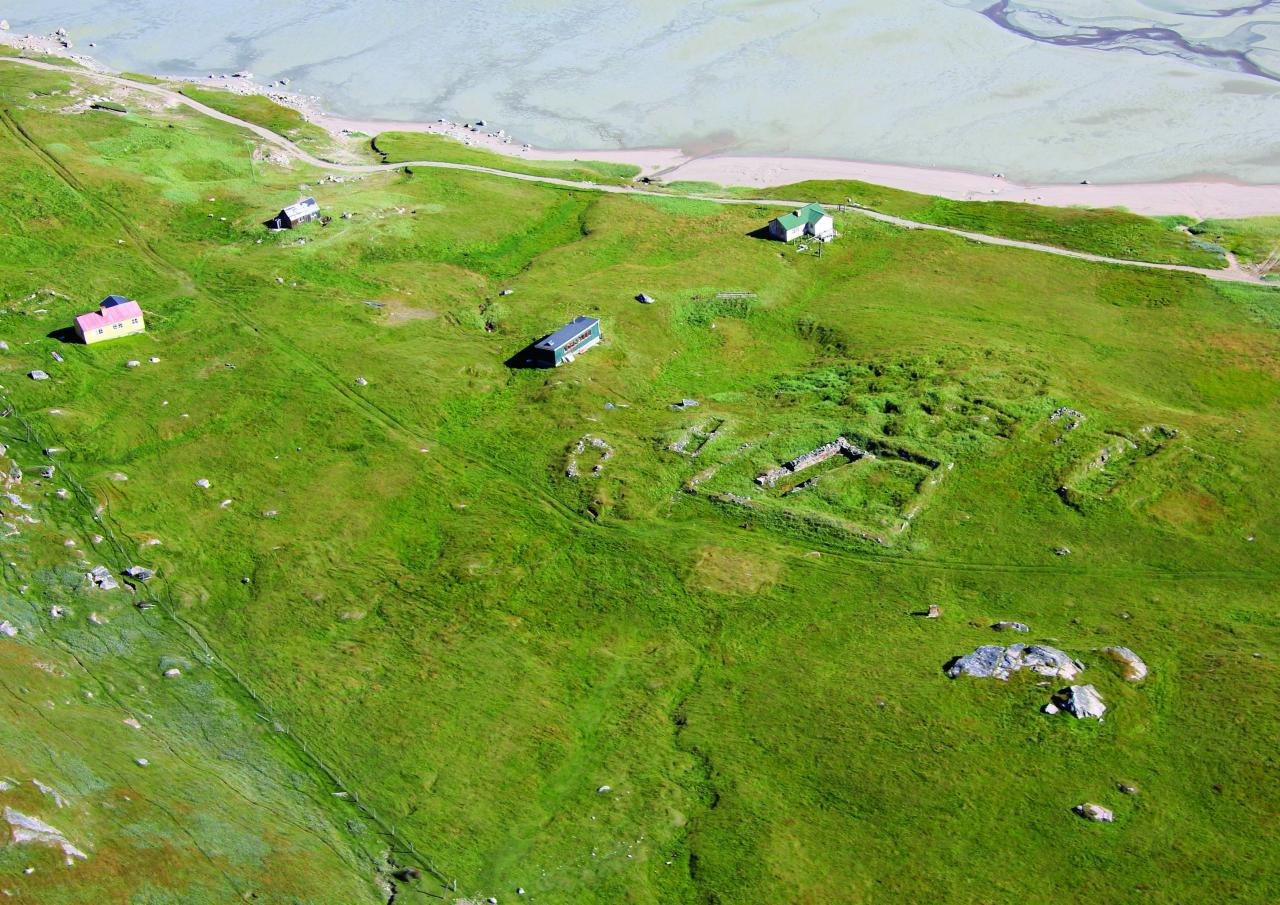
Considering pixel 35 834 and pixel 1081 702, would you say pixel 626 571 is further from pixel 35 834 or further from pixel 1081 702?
pixel 35 834

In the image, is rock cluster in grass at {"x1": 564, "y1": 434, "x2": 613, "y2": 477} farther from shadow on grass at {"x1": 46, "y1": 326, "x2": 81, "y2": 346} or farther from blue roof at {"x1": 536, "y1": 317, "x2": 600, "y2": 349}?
shadow on grass at {"x1": 46, "y1": 326, "x2": 81, "y2": 346}

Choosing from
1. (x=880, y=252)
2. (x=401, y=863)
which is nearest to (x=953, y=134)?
(x=880, y=252)

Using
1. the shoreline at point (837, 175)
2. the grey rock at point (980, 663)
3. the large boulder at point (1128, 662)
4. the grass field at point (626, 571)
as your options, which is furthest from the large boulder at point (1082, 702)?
the shoreline at point (837, 175)

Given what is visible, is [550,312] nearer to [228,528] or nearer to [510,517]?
[510,517]

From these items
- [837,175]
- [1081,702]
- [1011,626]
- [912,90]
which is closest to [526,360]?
[1011,626]

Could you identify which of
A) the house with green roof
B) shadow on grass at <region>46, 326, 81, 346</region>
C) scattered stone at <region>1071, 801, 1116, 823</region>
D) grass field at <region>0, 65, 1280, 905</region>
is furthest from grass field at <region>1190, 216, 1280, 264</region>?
shadow on grass at <region>46, 326, 81, 346</region>
